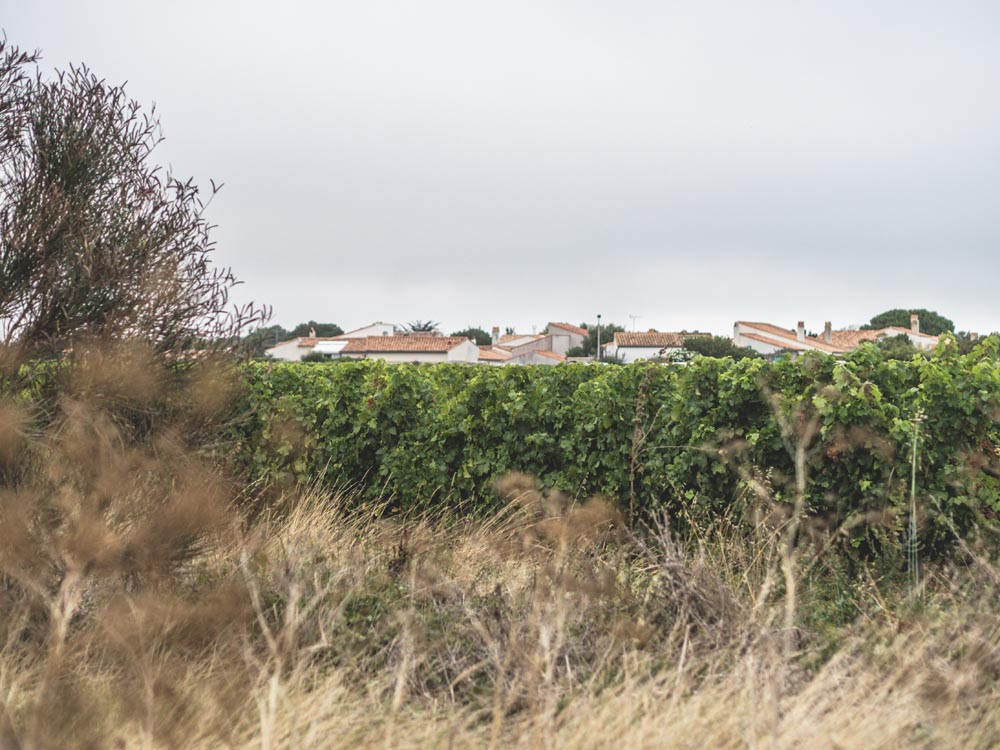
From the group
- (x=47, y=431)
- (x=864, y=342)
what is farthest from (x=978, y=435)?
(x=47, y=431)

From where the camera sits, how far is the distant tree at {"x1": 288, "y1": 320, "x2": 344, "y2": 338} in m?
93.1

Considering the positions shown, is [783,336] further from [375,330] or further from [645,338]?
[375,330]

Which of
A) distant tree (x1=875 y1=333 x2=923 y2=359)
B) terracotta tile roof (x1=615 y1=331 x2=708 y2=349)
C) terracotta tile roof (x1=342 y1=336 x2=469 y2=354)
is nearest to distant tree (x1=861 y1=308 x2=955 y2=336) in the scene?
terracotta tile roof (x1=615 y1=331 x2=708 y2=349)

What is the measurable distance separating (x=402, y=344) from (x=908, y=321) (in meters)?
39.4

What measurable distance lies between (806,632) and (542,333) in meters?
79.4

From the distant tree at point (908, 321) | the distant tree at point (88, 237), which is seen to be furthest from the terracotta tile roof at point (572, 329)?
the distant tree at point (88, 237)

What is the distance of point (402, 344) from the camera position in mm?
69562

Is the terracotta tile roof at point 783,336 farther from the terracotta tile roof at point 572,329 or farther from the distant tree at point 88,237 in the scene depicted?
the distant tree at point 88,237

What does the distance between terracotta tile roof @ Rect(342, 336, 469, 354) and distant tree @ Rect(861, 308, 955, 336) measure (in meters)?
33.2

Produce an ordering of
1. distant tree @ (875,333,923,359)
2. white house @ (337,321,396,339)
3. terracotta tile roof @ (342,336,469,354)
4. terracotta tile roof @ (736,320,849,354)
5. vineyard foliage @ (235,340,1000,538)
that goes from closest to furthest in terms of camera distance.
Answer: vineyard foliage @ (235,340,1000,538) < distant tree @ (875,333,923,359) < terracotta tile roof @ (736,320,849,354) < terracotta tile roof @ (342,336,469,354) < white house @ (337,321,396,339)

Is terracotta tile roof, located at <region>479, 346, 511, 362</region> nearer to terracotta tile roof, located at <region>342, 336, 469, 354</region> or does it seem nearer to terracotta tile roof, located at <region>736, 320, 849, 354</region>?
terracotta tile roof, located at <region>342, 336, 469, 354</region>

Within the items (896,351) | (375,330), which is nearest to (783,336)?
(375,330)

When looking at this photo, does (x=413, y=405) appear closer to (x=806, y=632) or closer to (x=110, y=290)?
(x=110, y=290)

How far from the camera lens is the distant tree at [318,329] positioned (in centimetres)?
9306
